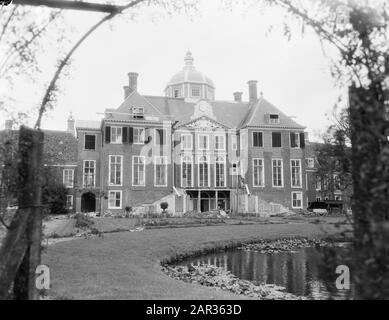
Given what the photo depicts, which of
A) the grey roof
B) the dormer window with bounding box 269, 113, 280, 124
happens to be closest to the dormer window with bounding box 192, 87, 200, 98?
the dormer window with bounding box 269, 113, 280, 124

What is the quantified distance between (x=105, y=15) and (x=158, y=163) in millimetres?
32464

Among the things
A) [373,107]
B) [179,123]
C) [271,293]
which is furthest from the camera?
[179,123]

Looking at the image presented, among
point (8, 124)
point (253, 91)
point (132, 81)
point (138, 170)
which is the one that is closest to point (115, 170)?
point (138, 170)

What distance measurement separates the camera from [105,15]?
173 inches

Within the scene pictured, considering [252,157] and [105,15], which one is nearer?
[105,15]

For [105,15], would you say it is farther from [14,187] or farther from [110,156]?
[110,156]

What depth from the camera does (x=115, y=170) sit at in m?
35.8

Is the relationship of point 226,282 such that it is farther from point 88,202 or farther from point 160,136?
point 88,202

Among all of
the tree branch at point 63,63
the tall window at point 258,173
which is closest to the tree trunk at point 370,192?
the tree branch at point 63,63

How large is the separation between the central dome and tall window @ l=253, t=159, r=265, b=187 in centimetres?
1104

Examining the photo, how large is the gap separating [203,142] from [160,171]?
508 centimetres

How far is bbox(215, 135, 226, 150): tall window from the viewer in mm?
38969
